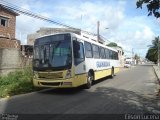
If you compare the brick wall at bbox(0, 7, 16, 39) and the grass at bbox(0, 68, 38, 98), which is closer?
the grass at bbox(0, 68, 38, 98)

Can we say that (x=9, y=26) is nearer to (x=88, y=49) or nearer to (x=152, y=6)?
(x=88, y=49)

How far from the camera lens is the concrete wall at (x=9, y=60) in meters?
19.4

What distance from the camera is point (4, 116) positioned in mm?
8914

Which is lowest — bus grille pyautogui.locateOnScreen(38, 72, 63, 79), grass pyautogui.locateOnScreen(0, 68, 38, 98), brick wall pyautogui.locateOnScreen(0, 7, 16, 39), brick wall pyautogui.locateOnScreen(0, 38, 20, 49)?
grass pyautogui.locateOnScreen(0, 68, 38, 98)

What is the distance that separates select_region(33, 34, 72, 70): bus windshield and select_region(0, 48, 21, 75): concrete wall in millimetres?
5460

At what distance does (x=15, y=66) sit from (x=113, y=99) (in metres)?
10.7

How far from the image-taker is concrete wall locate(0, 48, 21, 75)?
1942 centimetres

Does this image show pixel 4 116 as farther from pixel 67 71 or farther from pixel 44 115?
pixel 67 71

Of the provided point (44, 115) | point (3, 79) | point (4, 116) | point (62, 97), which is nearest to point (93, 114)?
point (44, 115)

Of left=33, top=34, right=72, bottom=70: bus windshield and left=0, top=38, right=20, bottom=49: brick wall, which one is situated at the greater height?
left=0, top=38, right=20, bottom=49: brick wall

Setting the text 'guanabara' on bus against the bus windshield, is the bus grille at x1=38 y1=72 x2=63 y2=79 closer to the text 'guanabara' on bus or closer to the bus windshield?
the text 'guanabara' on bus

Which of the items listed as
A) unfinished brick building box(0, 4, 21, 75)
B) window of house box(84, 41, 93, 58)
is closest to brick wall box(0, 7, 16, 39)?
unfinished brick building box(0, 4, 21, 75)

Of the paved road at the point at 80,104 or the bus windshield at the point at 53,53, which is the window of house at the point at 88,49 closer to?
the bus windshield at the point at 53,53

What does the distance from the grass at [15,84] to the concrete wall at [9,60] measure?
46 cm
